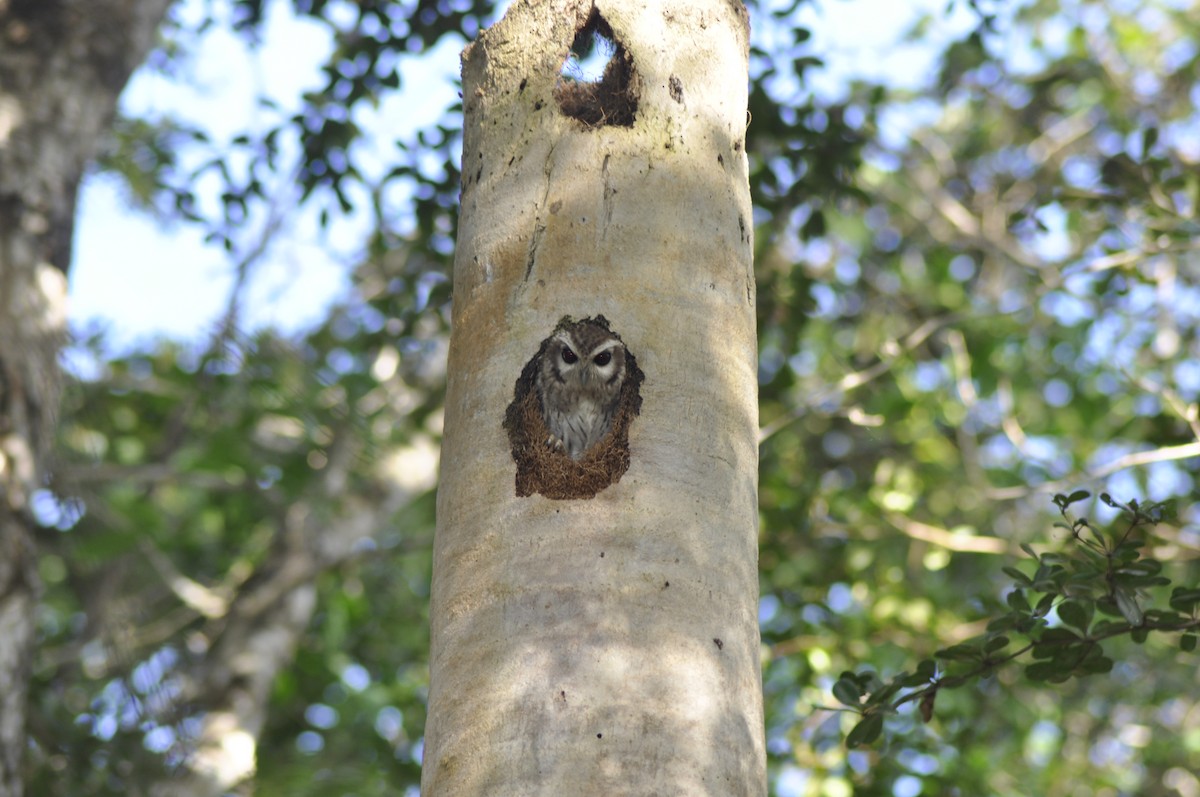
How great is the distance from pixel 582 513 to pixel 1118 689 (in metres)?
7.10

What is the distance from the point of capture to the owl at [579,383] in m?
1.68

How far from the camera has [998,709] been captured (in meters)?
6.25

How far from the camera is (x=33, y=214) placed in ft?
11.8

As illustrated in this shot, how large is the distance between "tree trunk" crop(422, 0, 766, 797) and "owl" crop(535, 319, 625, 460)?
2 cm

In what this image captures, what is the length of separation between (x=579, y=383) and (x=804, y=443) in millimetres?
5850

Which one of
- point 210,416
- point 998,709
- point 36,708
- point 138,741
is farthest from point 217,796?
point 998,709

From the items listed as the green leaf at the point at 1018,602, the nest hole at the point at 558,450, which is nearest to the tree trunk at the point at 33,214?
the nest hole at the point at 558,450

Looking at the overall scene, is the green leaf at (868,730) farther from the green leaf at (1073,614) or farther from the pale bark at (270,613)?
the pale bark at (270,613)

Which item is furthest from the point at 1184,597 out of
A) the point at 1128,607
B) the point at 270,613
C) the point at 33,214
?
the point at 270,613

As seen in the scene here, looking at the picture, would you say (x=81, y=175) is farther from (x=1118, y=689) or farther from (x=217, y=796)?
(x=1118, y=689)

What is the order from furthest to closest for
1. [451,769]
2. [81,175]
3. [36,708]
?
[36,708] → [81,175] → [451,769]

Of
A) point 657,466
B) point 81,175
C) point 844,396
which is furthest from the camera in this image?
point 844,396

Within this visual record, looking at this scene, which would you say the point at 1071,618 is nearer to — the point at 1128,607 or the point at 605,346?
the point at 1128,607

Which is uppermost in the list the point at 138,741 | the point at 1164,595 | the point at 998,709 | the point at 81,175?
the point at 81,175
